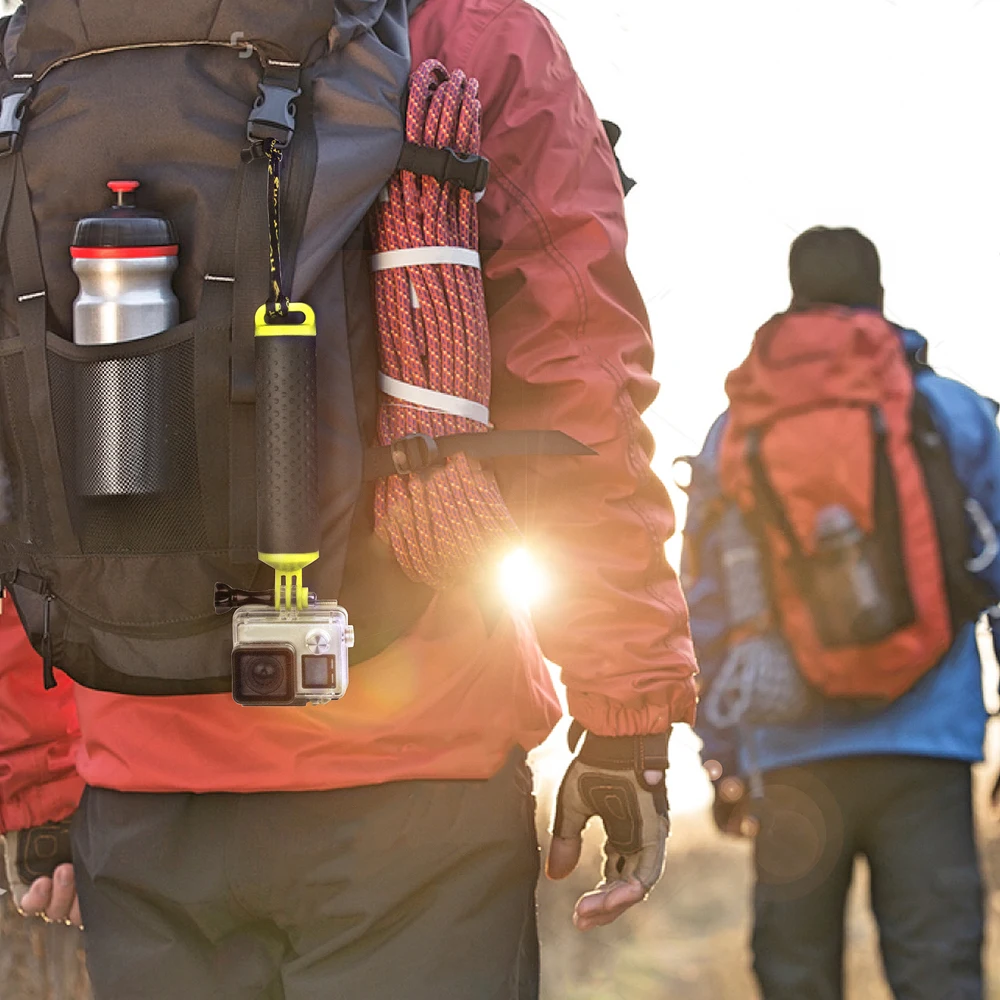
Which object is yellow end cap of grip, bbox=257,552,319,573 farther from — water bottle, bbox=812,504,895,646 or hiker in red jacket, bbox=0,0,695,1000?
water bottle, bbox=812,504,895,646

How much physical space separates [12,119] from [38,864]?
742 mm

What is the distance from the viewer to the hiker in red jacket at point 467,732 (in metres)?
1.35

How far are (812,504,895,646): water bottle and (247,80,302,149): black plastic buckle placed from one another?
187 cm

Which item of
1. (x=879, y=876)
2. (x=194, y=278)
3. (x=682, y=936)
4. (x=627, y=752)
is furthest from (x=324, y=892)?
(x=682, y=936)

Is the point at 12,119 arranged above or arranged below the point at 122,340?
above

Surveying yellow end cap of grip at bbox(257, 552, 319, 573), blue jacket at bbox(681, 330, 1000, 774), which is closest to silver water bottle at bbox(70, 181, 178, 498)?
yellow end cap of grip at bbox(257, 552, 319, 573)

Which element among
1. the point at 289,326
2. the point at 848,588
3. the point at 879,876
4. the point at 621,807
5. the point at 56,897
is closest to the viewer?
the point at 289,326

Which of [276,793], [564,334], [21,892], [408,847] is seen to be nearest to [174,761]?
[276,793]

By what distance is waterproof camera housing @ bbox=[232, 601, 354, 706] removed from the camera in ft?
4.09

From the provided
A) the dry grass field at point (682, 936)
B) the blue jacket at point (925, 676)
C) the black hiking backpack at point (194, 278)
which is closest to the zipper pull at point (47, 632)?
the black hiking backpack at point (194, 278)

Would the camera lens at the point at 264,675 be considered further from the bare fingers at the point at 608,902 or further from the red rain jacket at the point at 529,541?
the bare fingers at the point at 608,902

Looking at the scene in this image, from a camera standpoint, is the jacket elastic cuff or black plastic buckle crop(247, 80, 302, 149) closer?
black plastic buckle crop(247, 80, 302, 149)

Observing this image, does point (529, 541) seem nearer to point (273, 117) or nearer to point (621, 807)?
point (621, 807)

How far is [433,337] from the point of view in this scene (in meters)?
1.29
